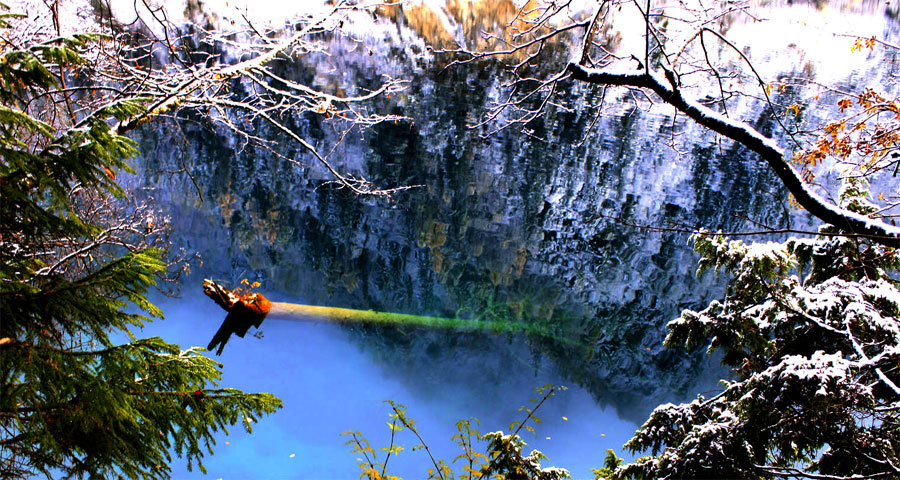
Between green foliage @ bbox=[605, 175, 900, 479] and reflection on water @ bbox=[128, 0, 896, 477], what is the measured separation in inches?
144

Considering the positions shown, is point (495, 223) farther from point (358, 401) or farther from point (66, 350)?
point (66, 350)

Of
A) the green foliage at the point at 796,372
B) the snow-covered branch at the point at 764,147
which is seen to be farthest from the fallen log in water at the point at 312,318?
the snow-covered branch at the point at 764,147

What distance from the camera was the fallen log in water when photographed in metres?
6.23

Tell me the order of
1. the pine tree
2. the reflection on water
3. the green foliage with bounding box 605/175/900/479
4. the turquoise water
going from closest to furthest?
the pine tree
the green foliage with bounding box 605/175/900/479
the turquoise water
the reflection on water

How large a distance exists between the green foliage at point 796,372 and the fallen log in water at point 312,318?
4.06 meters

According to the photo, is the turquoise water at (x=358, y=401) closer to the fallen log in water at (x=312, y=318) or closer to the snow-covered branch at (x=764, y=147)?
the fallen log in water at (x=312, y=318)

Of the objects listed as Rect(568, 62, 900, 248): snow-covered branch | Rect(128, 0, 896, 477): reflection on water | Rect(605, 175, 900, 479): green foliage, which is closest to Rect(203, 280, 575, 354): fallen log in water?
Rect(128, 0, 896, 477): reflection on water

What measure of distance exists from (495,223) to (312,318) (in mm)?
2947

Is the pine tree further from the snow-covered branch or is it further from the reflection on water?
the reflection on water

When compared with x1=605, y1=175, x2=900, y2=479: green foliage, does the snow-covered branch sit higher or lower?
higher

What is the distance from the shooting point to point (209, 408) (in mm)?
1613

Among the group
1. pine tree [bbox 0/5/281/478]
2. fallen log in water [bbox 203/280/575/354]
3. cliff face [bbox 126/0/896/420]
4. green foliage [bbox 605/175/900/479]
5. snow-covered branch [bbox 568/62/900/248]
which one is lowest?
pine tree [bbox 0/5/281/478]

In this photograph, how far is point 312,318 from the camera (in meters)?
6.43

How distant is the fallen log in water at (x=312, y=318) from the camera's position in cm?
623
